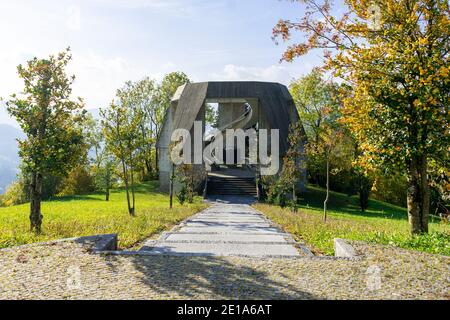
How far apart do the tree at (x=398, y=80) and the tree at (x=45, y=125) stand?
5688mm

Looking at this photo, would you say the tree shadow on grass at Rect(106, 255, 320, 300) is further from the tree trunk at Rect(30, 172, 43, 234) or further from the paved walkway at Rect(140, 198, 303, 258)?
the tree trunk at Rect(30, 172, 43, 234)

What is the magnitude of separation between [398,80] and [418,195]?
2739 mm

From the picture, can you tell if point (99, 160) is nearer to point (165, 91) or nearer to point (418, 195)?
point (165, 91)

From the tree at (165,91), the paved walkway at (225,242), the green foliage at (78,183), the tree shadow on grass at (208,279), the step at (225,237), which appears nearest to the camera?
the tree shadow on grass at (208,279)

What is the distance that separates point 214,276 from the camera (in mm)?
4820

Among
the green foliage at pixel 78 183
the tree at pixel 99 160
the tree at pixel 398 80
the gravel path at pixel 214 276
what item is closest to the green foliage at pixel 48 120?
the gravel path at pixel 214 276

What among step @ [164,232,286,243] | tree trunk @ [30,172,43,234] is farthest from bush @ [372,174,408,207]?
tree trunk @ [30,172,43,234]

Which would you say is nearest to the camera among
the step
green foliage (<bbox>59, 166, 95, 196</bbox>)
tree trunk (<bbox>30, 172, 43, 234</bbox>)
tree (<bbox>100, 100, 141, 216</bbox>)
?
the step

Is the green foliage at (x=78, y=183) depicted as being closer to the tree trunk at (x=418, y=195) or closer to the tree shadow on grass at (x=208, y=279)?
the tree shadow on grass at (x=208, y=279)

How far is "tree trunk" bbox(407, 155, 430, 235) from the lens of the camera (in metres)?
8.24

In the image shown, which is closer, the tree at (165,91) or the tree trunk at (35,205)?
the tree trunk at (35,205)

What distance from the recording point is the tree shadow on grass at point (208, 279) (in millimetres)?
4172

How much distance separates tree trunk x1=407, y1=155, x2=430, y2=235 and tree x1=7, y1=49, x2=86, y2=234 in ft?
27.2

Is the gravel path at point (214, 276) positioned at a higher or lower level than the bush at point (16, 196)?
higher
